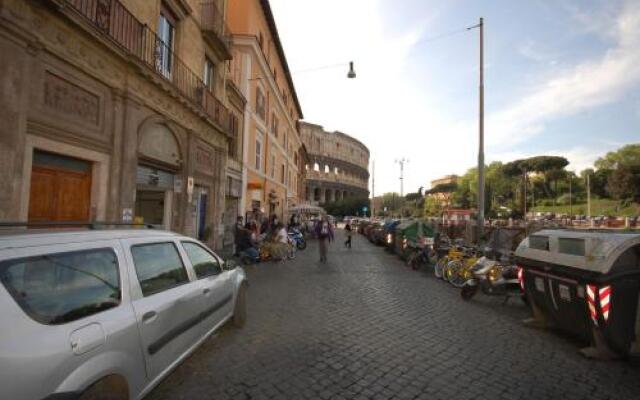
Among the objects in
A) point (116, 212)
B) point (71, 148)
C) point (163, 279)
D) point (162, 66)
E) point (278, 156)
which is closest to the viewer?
point (163, 279)

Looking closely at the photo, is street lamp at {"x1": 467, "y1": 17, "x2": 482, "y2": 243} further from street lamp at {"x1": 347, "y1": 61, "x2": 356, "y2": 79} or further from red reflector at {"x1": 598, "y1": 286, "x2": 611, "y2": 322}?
red reflector at {"x1": 598, "y1": 286, "x2": 611, "y2": 322}

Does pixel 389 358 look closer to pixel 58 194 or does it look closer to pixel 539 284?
pixel 539 284

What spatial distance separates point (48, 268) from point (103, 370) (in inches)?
29.7

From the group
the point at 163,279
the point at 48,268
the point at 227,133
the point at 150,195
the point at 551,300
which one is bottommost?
the point at 551,300

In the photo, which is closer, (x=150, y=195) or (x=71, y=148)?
(x=71, y=148)

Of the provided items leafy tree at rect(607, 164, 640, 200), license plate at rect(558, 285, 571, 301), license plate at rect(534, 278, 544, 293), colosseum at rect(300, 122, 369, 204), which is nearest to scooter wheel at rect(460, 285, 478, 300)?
license plate at rect(534, 278, 544, 293)

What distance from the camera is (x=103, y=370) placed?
242 centimetres

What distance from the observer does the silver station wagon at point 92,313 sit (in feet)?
6.58

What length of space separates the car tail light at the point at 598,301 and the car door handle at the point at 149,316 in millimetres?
4884

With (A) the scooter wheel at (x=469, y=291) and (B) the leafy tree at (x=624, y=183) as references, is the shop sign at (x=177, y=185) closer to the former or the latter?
(A) the scooter wheel at (x=469, y=291)

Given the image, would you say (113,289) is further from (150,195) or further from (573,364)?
(150,195)

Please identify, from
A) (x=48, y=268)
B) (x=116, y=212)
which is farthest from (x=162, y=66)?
(x=48, y=268)

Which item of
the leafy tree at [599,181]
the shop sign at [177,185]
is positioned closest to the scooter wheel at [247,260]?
the shop sign at [177,185]

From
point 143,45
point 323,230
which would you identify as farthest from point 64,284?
point 323,230
